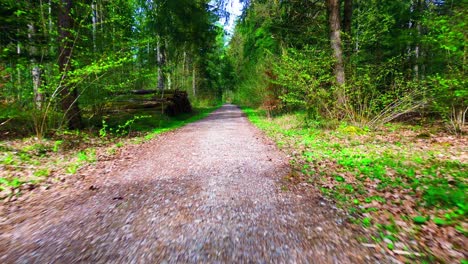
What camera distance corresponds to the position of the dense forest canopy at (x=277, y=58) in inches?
285

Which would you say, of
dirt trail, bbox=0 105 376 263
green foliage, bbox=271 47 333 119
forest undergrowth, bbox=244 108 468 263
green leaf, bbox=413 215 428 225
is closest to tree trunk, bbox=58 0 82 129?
dirt trail, bbox=0 105 376 263

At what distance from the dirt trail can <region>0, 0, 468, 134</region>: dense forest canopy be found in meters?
4.78

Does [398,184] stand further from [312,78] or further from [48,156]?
[48,156]

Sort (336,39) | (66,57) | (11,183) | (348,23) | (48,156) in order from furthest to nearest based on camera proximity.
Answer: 1. (348,23)
2. (336,39)
3. (66,57)
4. (48,156)
5. (11,183)

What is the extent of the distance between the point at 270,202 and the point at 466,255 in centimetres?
216

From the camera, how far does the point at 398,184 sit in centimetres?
416

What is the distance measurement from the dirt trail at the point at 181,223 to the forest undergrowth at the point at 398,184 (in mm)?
445

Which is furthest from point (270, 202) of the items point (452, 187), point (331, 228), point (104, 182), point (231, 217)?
point (104, 182)

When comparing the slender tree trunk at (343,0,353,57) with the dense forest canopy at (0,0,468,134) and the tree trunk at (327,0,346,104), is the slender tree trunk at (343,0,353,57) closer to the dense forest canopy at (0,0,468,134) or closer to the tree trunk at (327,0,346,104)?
the dense forest canopy at (0,0,468,134)

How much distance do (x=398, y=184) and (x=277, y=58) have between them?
36.3 ft

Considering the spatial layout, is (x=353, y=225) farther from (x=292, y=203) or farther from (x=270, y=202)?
(x=270, y=202)

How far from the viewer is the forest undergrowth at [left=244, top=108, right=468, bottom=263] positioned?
104 inches

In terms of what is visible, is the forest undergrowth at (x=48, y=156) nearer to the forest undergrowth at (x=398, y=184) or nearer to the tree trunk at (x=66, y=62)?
the tree trunk at (x=66, y=62)

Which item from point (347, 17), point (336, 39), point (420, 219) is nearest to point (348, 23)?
point (347, 17)
